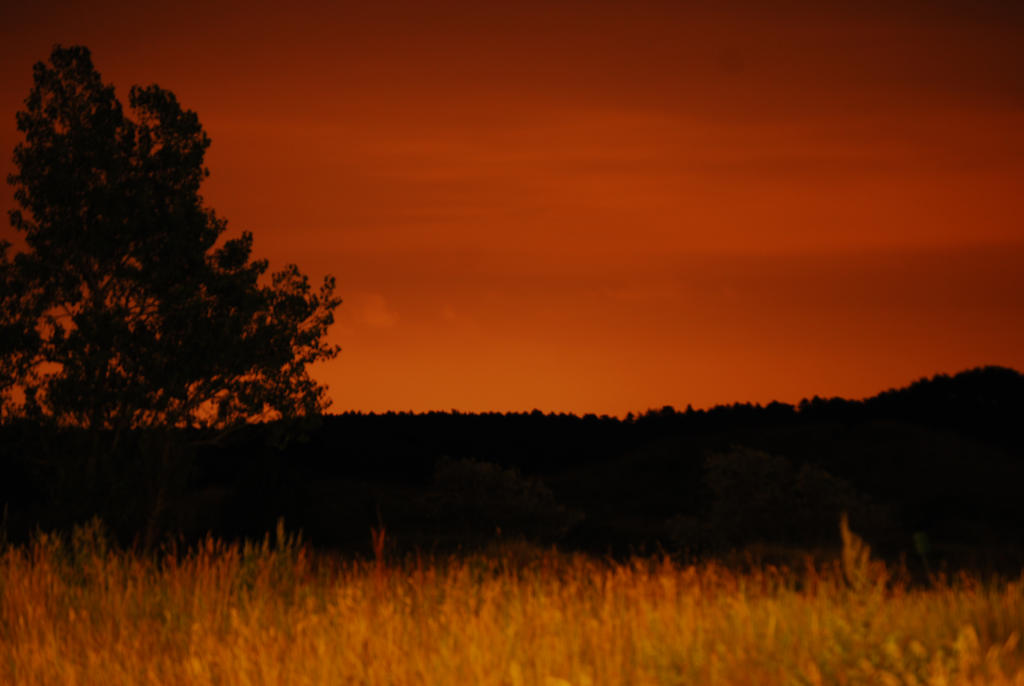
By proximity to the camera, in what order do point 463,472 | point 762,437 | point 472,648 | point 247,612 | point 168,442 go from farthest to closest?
point 762,437 → point 463,472 → point 168,442 → point 247,612 → point 472,648

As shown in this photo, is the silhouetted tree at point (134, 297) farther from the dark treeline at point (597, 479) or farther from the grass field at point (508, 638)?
the grass field at point (508, 638)

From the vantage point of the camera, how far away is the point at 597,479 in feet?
121

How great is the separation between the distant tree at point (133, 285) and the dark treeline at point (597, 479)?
0.81 meters

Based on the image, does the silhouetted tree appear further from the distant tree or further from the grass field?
the grass field

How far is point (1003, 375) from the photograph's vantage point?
39.8 m

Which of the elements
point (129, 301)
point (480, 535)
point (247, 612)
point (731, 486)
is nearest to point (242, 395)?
point (129, 301)

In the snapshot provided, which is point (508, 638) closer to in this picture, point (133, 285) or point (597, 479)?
point (133, 285)

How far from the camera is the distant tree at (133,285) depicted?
1997cm

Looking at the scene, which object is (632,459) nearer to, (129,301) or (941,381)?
(941,381)

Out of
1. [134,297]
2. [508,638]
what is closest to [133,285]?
[134,297]

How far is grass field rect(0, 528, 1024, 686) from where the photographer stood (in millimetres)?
5438

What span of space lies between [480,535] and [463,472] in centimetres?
288

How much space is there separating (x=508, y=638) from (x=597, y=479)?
102 feet

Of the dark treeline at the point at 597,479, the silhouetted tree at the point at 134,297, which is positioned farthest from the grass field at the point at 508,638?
the silhouetted tree at the point at 134,297
